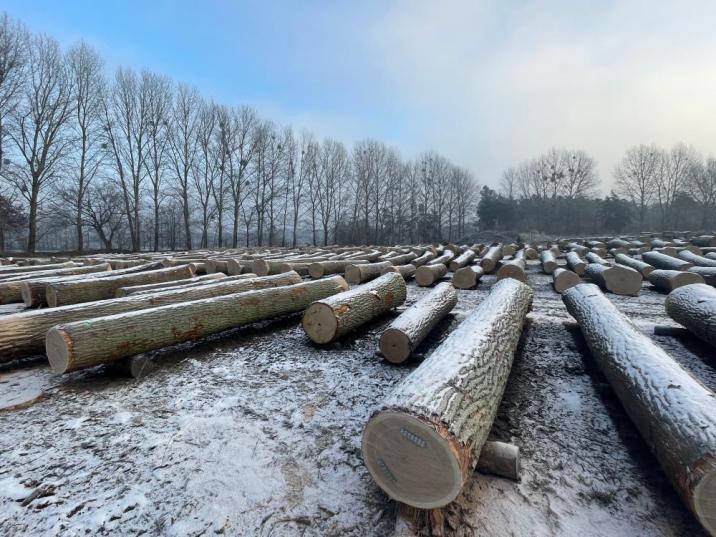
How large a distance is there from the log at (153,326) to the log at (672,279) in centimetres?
796

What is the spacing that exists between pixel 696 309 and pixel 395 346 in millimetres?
3682

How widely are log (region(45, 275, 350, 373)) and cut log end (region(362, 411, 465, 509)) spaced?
307cm

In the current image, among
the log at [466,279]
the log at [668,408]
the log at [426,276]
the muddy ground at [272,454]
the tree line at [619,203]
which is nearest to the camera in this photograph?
the log at [668,408]

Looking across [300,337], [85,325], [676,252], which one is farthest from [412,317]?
[676,252]

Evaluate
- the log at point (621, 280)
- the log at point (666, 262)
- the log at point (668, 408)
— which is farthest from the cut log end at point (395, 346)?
the log at point (666, 262)

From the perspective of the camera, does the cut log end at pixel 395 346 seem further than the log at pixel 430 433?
Yes

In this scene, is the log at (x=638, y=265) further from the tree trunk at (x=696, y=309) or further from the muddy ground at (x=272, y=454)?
the muddy ground at (x=272, y=454)

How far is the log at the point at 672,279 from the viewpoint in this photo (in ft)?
24.5

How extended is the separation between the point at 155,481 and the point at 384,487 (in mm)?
1478

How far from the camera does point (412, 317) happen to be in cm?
449

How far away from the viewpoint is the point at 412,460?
6.26ft

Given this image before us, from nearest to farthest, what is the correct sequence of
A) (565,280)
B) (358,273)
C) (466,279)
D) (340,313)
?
(340,313) < (565,280) < (466,279) < (358,273)

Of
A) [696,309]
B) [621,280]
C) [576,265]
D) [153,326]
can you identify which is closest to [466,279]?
[621,280]

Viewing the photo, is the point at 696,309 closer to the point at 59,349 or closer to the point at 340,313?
the point at 340,313
